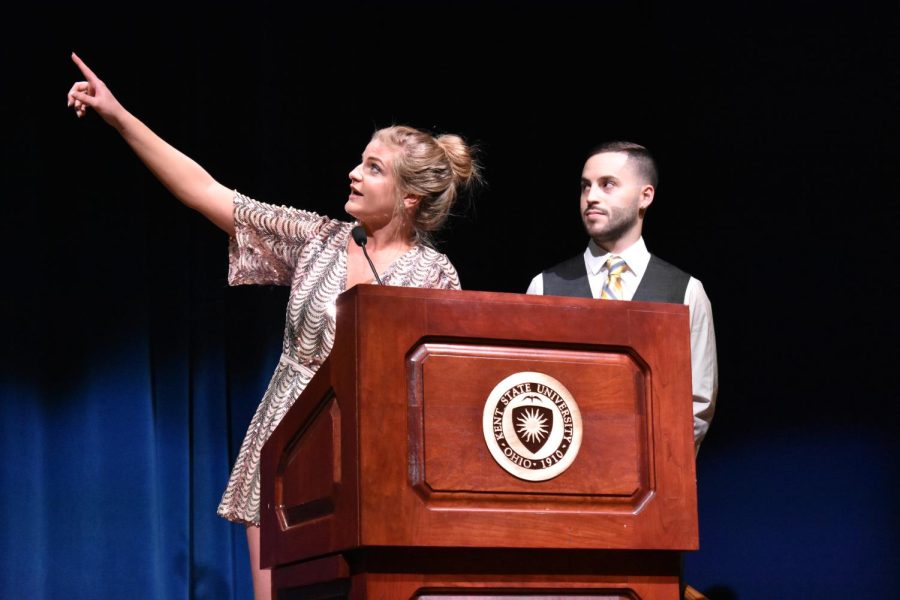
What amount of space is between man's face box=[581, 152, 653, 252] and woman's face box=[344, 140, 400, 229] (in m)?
0.45

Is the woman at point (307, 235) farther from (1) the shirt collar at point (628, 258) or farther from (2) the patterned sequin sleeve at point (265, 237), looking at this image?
(1) the shirt collar at point (628, 258)

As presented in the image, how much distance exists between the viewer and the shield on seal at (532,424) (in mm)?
1364

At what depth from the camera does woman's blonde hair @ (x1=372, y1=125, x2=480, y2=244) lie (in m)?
2.46

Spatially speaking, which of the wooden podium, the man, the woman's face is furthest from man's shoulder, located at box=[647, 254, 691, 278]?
the wooden podium

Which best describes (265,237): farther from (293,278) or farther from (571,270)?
(571,270)

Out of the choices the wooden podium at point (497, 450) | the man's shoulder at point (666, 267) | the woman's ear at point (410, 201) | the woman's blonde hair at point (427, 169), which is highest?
the woman's blonde hair at point (427, 169)

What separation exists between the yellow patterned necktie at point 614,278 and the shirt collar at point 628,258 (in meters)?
0.01

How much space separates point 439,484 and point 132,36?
87.5 inches

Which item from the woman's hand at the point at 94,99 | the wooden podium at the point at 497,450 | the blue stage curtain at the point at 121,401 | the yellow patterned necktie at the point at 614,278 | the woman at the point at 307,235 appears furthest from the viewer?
the blue stage curtain at the point at 121,401

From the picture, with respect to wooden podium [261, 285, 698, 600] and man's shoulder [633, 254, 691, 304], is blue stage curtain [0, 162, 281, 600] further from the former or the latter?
wooden podium [261, 285, 698, 600]

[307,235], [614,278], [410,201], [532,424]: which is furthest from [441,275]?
[532,424]

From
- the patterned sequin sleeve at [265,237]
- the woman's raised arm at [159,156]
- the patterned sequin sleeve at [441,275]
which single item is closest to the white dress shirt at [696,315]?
the patterned sequin sleeve at [441,275]

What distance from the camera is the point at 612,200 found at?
8.48ft

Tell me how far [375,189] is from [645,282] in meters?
0.61
